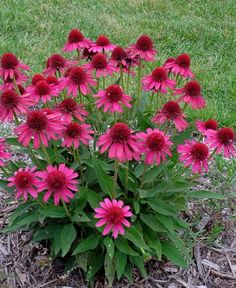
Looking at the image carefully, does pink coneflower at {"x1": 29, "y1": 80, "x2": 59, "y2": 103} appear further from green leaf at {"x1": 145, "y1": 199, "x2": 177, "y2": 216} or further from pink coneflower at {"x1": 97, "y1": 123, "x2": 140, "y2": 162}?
green leaf at {"x1": 145, "y1": 199, "x2": 177, "y2": 216}

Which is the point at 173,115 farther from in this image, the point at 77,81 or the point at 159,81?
the point at 77,81

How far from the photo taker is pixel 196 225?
96.9 inches

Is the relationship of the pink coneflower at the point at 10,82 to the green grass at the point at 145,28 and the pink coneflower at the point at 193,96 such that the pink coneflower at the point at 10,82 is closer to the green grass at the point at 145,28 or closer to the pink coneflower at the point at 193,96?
the pink coneflower at the point at 193,96

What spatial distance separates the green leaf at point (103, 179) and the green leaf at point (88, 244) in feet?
0.64

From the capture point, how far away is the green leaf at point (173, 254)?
6.66ft

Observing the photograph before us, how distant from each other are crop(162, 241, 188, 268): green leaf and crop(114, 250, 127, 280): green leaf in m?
0.19

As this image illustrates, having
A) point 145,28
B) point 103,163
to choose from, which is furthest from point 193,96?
point 145,28

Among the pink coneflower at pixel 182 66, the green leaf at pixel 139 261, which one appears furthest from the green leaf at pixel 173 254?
the pink coneflower at pixel 182 66

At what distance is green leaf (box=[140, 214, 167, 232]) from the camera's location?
1.97 m

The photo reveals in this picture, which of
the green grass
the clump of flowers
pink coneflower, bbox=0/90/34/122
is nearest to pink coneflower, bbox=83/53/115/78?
the clump of flowers

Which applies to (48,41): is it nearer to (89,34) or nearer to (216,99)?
(89,34)

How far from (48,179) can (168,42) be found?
289 cm

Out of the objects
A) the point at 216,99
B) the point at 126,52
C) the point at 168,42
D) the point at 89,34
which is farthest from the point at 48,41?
the point at 126,52

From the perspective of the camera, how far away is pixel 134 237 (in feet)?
6.10
